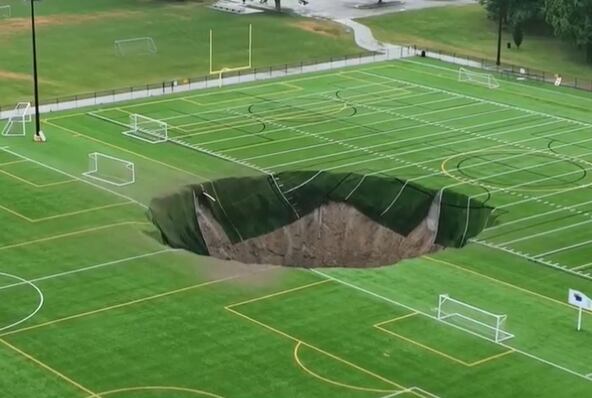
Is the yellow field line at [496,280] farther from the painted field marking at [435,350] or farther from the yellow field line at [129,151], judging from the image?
the yellow field line at [129,151]

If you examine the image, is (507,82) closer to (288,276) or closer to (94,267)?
(288,276)

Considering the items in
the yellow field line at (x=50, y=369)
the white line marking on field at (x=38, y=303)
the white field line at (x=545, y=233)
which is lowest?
the yellow field line at (x=50, y=369)

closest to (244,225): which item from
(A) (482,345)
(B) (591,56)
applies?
(A) (482,345)

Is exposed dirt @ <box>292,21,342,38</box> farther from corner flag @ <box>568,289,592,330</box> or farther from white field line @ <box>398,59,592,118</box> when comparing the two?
corner flag @ <box>568,289,592,330</box>

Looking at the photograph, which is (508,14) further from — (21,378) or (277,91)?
(21,378)

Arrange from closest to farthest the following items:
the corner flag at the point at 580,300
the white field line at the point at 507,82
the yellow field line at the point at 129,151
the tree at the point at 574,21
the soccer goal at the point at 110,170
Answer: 1. the corner flag at the point at 580,300
2. the soccer goal at the point at 110,170
3. the yellow field line at the point at 129,151
4. the white field line at the point at 507,82
5. the tree at the point at 574,21

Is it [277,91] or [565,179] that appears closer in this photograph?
[565,179]

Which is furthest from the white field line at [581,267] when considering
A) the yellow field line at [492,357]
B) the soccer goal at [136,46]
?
the soccer goal at [136,46]
